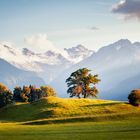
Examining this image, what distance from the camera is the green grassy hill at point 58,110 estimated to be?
97.8m

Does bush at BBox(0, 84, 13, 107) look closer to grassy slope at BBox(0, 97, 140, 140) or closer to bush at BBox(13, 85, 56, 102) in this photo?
bush at BBox(13, 85, 56, 102)

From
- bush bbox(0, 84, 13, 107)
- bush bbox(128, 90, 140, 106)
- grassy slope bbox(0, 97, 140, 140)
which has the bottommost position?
grassy slope bbox(0, 97, 140, 140)

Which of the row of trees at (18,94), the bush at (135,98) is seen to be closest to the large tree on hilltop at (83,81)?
the row of trees at (18,94)

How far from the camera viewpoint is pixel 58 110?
103812 mm

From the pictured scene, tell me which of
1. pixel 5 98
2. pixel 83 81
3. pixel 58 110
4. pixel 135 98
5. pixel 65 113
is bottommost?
pixel 65 113

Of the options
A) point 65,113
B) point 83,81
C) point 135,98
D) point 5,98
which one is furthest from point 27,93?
point 135,98

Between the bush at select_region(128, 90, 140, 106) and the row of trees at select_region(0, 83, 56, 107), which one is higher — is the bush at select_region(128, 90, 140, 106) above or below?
below

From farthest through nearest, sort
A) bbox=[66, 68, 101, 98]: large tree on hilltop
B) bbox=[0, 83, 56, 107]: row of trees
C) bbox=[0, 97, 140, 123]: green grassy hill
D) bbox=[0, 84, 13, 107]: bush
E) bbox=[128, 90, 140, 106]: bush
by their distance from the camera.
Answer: bbox=[0, 83, 56, 107]: row of trees → bbox=[0, 84, 13, 107]: bush → bbox=[66, 68, 101, 98]: large tree on hilltop → bbox=[128, 90, 140, 106]: bush → bbox=[0, 97, 140, 123]: green grassy hill

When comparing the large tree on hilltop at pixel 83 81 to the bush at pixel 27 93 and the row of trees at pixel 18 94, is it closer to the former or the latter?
the bush at pixel 27 93

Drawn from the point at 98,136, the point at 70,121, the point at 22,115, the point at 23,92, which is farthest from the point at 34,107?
the point at 98,136

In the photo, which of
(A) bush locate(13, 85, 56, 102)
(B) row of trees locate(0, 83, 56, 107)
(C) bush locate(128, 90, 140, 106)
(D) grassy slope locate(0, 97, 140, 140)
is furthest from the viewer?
(A) bush locate(13, 85, 56, 102)

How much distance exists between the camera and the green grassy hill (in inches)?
3851

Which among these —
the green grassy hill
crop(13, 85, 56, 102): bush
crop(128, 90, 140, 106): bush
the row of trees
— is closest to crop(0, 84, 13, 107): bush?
the row of trees

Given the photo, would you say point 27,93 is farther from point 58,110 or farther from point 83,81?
point 58,110
